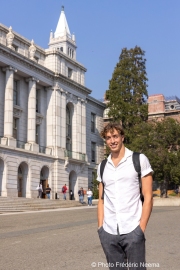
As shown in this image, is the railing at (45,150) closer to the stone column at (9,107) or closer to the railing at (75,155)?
the railing at (75,155)

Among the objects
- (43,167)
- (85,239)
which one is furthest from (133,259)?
(43,167)

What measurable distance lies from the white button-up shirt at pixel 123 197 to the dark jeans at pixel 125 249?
0.19 feet

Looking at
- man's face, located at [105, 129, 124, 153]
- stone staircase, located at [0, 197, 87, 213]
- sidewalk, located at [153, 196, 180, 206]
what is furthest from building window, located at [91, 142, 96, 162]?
man's face, located at [105, 129, 124, 153]

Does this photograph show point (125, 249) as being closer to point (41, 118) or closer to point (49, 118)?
point (41, 118)

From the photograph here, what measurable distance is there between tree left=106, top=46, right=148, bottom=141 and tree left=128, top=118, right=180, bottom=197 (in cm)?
543

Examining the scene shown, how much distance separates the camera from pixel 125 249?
4.11m

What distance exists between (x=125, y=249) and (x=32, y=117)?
40.8 metres

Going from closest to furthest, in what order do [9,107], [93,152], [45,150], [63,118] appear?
1. [9,107]
2. [45,150]
3. [63,118]
4. [93,152]

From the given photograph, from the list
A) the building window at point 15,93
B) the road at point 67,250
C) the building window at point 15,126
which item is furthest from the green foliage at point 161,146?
the road at point 67,250

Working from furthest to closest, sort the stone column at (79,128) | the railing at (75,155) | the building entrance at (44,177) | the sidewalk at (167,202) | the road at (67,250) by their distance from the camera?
the stone column at (79,128)
the railing at (75,155)
the building entrance at (44,177)
the sidewalk at (167,202)
the road at (67,250)

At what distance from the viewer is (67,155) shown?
4841 centimetres

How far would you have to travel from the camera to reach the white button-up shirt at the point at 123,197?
4.13 metres

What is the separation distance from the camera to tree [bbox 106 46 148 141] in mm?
52125

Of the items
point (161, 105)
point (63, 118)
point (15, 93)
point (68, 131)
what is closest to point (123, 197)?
point (15, 93)
